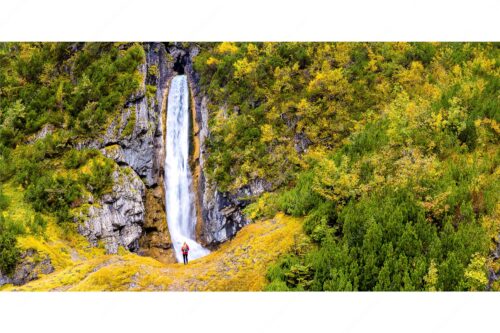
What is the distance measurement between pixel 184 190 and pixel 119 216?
343 cm

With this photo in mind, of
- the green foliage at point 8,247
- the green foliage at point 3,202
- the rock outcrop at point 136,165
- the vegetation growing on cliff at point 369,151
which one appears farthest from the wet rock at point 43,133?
the vegetation growing on cliff at point 369,151

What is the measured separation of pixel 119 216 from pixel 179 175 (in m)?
3.64

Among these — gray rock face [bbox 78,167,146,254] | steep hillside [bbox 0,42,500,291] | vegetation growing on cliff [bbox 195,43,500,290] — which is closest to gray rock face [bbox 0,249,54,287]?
steep hillside [bbox 0,42,500,291]

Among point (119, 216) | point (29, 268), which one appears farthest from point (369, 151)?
point (29, 268)

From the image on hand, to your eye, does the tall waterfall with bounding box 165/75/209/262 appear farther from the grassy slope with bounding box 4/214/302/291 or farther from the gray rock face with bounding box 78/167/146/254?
the grassy slope with bounding box 4/214/302/291

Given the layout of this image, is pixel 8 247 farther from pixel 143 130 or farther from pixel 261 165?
pixel 261 165

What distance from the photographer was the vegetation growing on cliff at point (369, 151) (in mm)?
10508

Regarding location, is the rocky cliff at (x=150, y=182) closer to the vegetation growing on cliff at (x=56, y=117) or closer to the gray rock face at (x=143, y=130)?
the gray rock face at (x=143, y=130)

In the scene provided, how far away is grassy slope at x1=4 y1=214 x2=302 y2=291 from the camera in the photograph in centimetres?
1100

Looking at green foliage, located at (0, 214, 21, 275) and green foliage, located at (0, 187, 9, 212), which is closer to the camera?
green foliage, located at (0, 214, 21, 275)

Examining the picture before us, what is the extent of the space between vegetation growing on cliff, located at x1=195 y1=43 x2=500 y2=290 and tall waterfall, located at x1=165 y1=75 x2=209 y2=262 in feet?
5.99

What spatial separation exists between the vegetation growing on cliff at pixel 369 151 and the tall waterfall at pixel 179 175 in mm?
1827

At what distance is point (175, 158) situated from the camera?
64.8 feet

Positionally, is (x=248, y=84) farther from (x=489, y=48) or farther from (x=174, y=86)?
(x=489, y=48)
